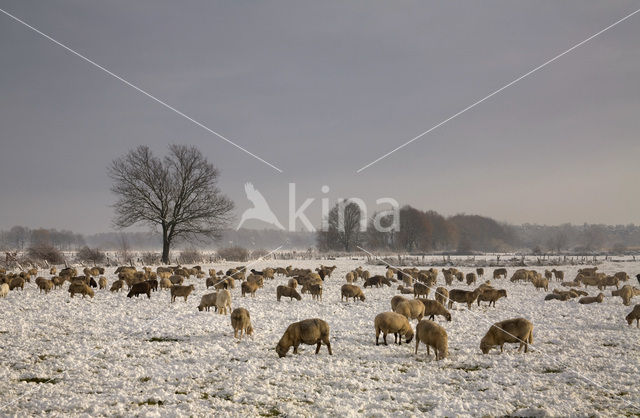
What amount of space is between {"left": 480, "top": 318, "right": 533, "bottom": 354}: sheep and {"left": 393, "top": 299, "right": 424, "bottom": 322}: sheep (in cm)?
357

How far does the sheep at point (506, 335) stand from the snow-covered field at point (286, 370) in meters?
0.32

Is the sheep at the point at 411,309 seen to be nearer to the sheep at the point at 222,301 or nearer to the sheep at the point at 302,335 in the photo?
the sheep at the point at 302,335

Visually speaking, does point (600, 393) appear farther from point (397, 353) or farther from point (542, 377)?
point (397, 353)

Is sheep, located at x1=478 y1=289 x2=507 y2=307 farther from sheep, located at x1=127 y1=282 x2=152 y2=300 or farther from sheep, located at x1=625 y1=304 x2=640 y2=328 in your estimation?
sheep, located at x1=127 y1=282 x2=152 y2=300

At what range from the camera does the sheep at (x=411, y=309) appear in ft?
49.3

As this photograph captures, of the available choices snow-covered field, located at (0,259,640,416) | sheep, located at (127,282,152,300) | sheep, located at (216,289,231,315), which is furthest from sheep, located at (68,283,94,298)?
sheep, located at (216,289,231,315)

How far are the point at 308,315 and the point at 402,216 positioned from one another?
97352 millimetres

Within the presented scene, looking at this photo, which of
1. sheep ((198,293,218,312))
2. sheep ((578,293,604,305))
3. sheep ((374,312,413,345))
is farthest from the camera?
sheep ((578,293,604,305))

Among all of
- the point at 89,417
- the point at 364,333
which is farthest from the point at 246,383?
the point at 364,333

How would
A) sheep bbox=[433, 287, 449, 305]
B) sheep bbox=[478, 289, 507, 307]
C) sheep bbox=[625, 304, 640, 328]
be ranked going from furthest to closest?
sheep bbox=[433, 287, 449, 305] → sheep bbox=[478, 289, 507, 307] → sheep bbox=[625, 304, 640, 328]

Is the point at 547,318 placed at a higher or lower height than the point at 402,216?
lower

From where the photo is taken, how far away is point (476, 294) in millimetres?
20391

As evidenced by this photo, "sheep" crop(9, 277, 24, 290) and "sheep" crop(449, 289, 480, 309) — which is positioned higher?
"sheep" crop(9, 277, 24, 290)

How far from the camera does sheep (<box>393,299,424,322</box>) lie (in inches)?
591
